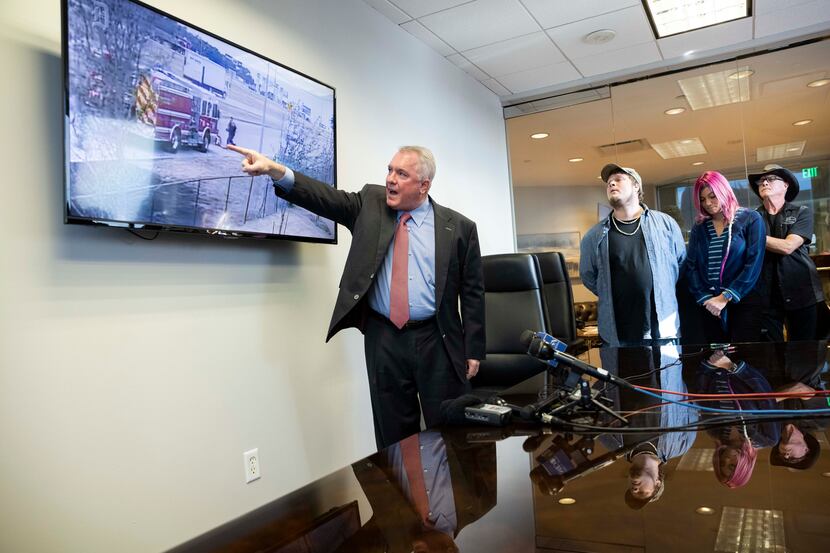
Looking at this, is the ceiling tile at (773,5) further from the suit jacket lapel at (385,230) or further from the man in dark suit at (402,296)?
the suit jacket lapel at (385,230)

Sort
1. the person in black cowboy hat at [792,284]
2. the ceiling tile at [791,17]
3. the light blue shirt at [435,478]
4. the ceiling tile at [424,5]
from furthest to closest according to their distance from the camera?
the ceiling tile at [791,17], the ceiling tile at [424,5], the person in black cowboy hat at [792,284], the light blue shirt at [435,478]

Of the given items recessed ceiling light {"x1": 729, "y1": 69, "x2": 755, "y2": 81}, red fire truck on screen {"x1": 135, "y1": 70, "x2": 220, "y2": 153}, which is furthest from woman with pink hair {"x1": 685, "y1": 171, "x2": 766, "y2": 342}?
red fire truck on screen {"x1": 135, "y1": 70, "x2": 220, "y2": 153}

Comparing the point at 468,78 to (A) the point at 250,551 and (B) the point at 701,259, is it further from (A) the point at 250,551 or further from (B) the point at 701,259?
(A) the point at 250,551

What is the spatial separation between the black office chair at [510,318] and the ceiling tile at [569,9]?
1.54m

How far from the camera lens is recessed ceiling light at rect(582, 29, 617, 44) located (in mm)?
3902

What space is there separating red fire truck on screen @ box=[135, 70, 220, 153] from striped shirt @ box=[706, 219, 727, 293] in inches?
93.2

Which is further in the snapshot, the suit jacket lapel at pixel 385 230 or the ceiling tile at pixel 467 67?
the ceiling tile at pixel 467 67

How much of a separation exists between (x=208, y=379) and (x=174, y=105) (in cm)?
98

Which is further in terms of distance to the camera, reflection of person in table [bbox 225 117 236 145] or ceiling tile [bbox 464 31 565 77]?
ceiling tile [bbox 464 31 565 77]

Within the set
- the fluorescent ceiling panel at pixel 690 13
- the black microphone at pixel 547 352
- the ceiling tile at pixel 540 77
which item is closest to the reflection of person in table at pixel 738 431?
the black microphone at pixel 547 352

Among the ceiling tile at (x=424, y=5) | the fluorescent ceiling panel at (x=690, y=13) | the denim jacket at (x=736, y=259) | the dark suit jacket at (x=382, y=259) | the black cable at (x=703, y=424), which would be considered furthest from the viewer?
the fluorescent ceiling panel at (x=690, y=13)

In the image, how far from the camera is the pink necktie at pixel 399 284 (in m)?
2.24

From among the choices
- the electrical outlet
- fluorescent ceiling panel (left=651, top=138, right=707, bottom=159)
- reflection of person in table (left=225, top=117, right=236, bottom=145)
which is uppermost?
fluorescent ceiling panel (left=651, top=138, right=707, bottom=159)

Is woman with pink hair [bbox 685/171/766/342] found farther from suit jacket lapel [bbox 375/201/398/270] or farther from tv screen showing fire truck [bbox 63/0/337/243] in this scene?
tv screen showing fire truck [bbox 63/0/337/243]
